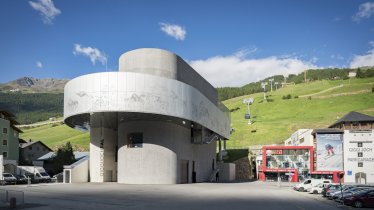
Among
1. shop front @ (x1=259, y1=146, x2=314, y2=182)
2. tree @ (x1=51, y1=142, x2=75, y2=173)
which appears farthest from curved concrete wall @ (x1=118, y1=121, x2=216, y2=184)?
shop front @ (x1=259, y1=146, x2=314, y2=182)

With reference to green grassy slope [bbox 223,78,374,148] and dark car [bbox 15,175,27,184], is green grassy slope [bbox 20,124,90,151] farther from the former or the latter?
dark car [bbox 15,175,27,184]

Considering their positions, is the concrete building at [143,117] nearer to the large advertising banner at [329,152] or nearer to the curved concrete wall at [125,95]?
the curved concrete wall at [125,95]

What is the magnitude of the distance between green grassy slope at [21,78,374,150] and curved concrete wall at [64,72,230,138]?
74.9m

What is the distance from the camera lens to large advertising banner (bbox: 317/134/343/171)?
279ft

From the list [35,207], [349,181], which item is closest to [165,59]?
[35,207]

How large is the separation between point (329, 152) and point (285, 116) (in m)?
81.3

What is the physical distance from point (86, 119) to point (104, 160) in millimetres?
9424

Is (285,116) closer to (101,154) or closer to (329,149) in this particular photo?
(329,149)

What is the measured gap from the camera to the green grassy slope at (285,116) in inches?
5344

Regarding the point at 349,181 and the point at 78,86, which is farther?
the point at 349,181

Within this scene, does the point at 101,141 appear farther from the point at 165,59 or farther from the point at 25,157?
the point at 25,157

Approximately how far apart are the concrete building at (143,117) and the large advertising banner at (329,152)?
91.0 feet

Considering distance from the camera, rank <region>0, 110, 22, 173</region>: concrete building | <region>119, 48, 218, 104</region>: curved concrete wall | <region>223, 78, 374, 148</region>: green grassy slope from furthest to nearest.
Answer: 1. <region>223, 78, 374, 148</region>: green grassy slope
2. <region>0, 110, 22, 173</region>: concrete building
3. <region>119, 48, 218, 104</region>: curved concrete wall

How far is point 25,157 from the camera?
101m
